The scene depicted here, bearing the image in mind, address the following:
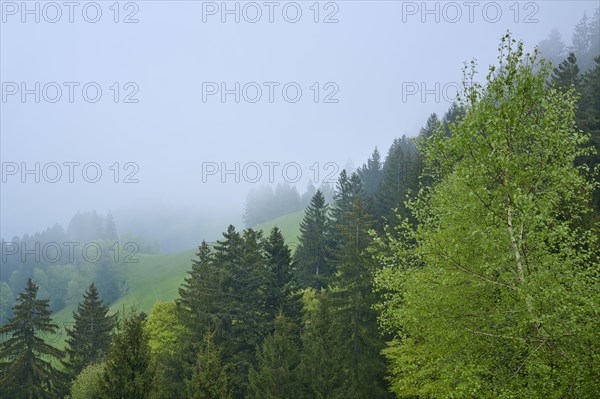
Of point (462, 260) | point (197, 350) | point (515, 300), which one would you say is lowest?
point (197, 350)

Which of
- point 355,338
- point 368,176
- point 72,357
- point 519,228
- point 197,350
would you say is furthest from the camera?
point 368,176

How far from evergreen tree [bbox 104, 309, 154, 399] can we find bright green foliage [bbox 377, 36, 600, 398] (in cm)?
1312

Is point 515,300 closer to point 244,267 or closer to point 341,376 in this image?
point 341,376

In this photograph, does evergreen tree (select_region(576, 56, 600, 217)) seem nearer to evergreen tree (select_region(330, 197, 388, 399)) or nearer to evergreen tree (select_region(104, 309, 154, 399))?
evergreen tree (select_region(330, 197, 388, 399))

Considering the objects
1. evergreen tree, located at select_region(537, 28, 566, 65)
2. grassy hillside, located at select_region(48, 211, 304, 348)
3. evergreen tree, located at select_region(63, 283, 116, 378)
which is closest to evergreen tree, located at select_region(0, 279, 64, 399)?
evergreen tree, located at select_region(63, 283, 116, 378)

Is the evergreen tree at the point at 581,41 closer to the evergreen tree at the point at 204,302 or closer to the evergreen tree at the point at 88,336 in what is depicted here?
the evergreen tree at the point at 204,302

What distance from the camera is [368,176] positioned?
400ft

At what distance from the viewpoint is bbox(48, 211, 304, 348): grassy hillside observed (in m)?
110

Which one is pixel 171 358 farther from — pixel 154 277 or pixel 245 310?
pixel 154 277

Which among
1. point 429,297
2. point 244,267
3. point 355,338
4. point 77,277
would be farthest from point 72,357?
point 77,277

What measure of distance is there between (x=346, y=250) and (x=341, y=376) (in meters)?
11.8

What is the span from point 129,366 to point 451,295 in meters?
15.3

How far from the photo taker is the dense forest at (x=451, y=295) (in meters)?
10.4

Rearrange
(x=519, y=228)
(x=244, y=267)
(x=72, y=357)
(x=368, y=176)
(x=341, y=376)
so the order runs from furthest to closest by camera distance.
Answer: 1. (x=368, y=176)
2. (x=72, y=357)
3. (x=244, y=267)
4. (x=341, y=376)
5. (x=519, y=228)
